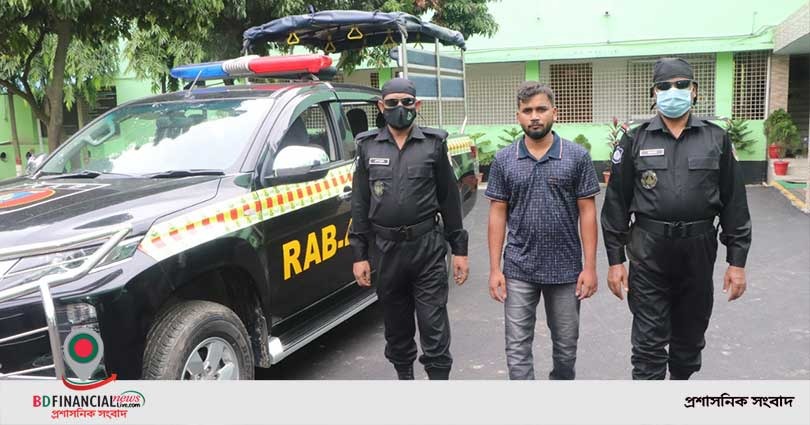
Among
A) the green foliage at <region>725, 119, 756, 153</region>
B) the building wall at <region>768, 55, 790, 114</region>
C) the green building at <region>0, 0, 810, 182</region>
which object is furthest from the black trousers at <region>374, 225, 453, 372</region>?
the building wall at <region>768, 55, 790, 114</region>

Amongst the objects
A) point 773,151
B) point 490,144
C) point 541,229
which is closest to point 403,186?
point 541,229

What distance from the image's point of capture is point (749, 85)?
14023mm

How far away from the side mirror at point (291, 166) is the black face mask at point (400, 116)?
2.19 ft

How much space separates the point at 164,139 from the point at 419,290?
1.77 metres

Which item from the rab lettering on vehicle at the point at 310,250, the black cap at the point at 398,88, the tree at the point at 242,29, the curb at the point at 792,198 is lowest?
the curb at the point at 792,198

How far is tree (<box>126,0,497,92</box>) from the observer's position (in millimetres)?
9539

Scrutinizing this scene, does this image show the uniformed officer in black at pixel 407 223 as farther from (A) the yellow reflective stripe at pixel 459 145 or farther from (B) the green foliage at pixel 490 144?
(B) the green foliage at pixel 490 144

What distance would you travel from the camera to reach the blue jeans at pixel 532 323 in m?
3.30

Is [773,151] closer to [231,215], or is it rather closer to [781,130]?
[781,130]

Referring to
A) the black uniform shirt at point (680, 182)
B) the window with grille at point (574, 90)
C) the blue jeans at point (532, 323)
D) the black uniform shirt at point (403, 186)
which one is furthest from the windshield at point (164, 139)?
the window with grille at point (574, 90)

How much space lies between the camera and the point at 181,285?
120 inches

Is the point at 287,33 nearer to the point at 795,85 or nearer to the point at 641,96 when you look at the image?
the point at 641,96
